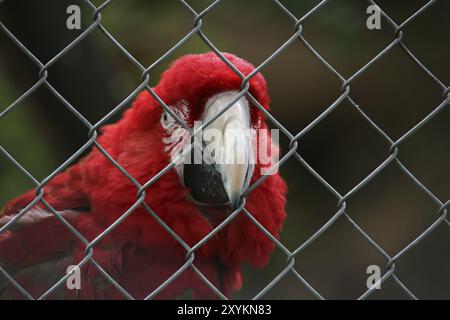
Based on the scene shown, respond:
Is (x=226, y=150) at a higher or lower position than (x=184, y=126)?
lower

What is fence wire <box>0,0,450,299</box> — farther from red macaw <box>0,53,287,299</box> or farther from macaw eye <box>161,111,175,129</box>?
macaw eye <box>161,111,175,129</box>

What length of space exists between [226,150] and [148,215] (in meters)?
0.53

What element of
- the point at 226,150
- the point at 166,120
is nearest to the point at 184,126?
the point at 226,150

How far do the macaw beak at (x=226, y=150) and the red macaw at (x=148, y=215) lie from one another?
0.04 feet

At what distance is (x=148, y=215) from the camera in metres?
2.10

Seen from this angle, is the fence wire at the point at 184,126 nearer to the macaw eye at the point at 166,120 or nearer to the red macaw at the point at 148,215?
the red macaw at the point at 148,215

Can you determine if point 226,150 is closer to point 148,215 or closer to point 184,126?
point 184,126

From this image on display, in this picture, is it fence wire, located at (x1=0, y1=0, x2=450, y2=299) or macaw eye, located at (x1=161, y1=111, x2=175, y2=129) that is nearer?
fence wire, located at (x1=0, y1=0, x2=450, y2=299)

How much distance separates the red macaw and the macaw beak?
0.01 metres

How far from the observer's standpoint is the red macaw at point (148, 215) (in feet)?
6.58

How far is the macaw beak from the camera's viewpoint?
1680mm

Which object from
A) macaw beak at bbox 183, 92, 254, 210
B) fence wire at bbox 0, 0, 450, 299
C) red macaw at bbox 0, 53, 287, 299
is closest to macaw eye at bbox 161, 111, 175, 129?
red macaw at bbox 0, 53, 287, 299

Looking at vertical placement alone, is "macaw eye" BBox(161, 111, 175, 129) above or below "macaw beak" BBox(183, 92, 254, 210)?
above
